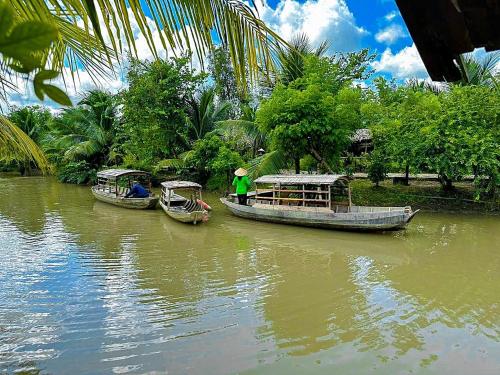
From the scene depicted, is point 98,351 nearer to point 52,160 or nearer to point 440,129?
point 440,129

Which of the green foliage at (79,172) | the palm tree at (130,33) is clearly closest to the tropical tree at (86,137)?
the green foliage at (79,172)

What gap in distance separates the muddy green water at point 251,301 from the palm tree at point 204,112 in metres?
11.2

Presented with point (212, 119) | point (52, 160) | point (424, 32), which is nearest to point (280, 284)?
point (424, 32)

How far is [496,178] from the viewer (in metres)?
12.1

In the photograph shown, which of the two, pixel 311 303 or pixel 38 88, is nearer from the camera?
pixel 38 88

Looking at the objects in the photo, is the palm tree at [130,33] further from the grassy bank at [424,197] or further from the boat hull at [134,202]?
the grassy bank at [424,197]

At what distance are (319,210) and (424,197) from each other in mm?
5872

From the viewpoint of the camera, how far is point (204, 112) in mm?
21484

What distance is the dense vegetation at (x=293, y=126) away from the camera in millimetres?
12688

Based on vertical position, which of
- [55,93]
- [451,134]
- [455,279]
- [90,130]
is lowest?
[455,279]

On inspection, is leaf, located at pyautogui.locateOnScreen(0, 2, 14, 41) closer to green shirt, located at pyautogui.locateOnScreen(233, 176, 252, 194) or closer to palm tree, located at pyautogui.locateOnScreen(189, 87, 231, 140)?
green shirt, located at pyautogui.locateOnScreen(233, 176, 252, 194)

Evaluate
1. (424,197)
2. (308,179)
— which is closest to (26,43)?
(308,179)

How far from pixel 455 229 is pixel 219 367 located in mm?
9645

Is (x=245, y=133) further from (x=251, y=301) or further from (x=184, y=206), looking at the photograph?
(x=251, y=301)
